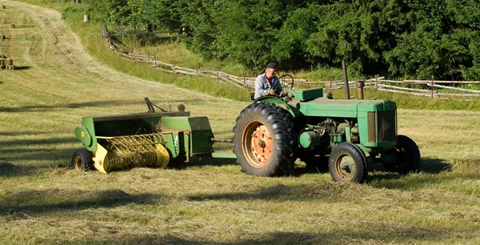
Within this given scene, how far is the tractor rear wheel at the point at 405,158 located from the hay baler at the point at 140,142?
286cm

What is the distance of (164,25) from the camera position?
47750 mm

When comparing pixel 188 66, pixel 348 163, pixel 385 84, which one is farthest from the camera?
pixel 188 66

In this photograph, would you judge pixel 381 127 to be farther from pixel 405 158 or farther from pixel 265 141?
pixel 265 141

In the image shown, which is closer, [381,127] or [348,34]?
[381,127]

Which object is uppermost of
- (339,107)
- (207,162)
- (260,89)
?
(260,89)

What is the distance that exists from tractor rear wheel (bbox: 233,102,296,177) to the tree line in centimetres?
1598

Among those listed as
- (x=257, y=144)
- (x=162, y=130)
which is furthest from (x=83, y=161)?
(x=257, y=144)

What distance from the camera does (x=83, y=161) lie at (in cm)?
1163

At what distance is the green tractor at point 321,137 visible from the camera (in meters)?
9.95

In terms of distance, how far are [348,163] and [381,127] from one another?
66 cm

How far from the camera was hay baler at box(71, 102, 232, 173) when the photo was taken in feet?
38.1

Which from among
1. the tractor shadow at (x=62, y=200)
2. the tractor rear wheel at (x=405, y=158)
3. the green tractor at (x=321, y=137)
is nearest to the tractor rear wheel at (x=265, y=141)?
the green tractor at (x=321, y=137)

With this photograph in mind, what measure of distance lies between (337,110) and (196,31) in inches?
1318

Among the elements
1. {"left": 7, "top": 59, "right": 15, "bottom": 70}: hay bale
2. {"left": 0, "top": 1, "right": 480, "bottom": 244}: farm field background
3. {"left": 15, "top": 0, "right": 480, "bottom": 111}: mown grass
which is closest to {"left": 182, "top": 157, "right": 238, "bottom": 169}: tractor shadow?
{"left": 0, "top": 1, "right": 480, "bottom": 244}: farm field background
